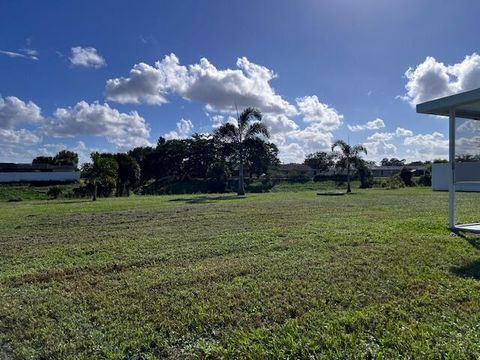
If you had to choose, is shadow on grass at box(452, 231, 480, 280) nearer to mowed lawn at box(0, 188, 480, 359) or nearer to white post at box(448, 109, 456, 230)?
mowed lawn at box(0, 188, 480, 359)

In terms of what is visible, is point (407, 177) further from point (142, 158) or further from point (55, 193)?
point (55, 193)

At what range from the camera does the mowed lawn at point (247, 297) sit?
291 centimetres

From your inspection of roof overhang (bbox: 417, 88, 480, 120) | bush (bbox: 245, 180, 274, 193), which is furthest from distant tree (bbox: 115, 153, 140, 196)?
roof overhang (bbox: 417, 88, 480, 120)

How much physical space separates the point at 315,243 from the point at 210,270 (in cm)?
247

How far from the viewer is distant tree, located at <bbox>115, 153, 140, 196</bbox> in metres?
34.7

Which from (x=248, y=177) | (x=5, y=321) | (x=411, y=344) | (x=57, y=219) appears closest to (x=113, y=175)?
(x=57, y=219)

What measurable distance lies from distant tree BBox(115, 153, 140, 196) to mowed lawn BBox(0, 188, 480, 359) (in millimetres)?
28043

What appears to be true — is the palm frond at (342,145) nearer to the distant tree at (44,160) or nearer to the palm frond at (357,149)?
the palm frond at (357,149)

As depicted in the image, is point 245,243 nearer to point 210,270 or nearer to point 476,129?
point 210,270

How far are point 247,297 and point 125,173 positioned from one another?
33.4m

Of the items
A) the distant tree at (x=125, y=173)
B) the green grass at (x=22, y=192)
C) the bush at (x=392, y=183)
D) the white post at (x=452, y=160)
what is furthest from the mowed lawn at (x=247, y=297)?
the bush at (x=392, y=183)

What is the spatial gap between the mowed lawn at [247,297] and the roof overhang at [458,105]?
9.05 feet

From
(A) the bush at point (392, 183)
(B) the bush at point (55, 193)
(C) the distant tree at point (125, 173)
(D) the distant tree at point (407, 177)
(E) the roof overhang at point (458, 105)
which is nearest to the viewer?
(E) the roof overhang at point (458, 105)

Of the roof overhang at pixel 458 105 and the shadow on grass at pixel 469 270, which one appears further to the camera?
the roof overhang at pixel 458 105
